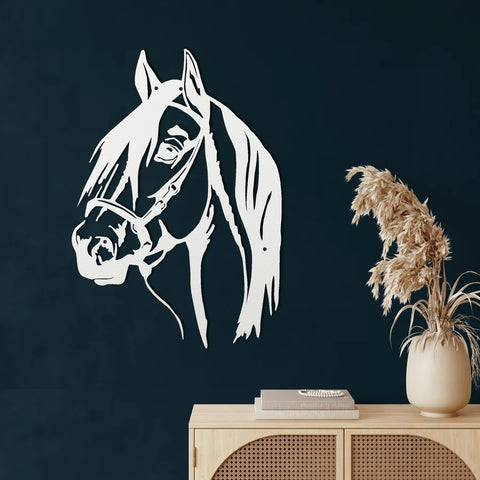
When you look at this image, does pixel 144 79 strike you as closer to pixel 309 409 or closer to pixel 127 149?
pixel 127 149

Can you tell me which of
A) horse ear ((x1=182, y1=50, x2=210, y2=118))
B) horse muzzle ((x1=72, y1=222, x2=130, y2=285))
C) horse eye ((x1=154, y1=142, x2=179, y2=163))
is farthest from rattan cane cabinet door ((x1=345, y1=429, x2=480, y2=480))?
horse ear ((x1=182, y1=50, x2=210, y2=118))

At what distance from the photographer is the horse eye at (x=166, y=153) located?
95.3 inches

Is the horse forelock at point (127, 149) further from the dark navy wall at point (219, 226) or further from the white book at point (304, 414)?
the white book at point (304, 414)

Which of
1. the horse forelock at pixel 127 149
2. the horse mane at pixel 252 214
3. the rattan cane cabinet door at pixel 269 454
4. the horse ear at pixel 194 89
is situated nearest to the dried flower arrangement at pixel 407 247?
the horse mane at pixel 252 214

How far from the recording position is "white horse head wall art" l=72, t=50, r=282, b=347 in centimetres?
241

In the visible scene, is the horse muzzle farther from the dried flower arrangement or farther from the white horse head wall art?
the dried flower arrangement

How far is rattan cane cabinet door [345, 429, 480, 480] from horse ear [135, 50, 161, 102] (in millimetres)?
1442

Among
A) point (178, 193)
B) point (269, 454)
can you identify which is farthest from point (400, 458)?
point (178, 193)

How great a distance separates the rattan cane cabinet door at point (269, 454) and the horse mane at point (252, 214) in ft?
1.47

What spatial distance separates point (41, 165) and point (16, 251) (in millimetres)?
343

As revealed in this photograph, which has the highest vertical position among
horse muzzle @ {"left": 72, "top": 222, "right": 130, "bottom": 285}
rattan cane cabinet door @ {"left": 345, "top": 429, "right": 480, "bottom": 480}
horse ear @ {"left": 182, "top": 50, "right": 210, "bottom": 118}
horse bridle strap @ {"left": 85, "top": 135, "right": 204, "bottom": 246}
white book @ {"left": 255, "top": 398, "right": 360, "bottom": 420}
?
horse ear @ {"left": 182, "top": 50, "right": 210, "bottom": 118}

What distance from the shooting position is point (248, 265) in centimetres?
241

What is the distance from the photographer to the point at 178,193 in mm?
2418

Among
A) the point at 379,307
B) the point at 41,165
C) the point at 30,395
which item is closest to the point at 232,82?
the point at 41,165
